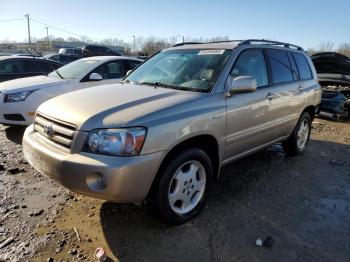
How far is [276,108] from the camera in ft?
15.6

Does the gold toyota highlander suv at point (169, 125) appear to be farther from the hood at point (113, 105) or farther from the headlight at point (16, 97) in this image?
the headlight at point (16, 97)

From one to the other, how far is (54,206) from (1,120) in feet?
11.1

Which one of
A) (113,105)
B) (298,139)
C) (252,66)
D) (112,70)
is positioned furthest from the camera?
(112,70)

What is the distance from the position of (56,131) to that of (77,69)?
4514mm

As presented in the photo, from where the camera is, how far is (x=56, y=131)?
3262 mm

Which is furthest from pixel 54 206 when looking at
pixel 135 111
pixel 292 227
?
pixel 292 227

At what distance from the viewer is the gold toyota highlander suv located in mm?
2965

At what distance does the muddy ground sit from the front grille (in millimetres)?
906

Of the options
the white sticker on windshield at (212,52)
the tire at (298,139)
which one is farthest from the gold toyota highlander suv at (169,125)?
the tire at (298,139)

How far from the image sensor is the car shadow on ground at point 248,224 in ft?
10.3

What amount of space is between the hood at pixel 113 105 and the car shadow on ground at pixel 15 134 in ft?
10.1

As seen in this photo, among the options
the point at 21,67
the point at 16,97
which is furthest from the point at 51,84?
the point at 21,67

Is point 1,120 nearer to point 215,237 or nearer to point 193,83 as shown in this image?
point 193,83

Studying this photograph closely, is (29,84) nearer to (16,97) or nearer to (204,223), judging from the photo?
(16,97)
